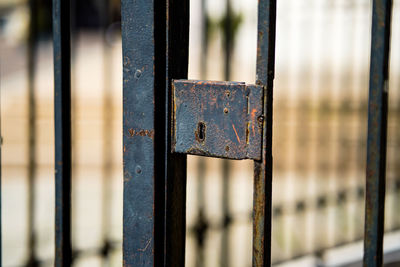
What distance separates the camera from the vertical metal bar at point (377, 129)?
2.85 ft

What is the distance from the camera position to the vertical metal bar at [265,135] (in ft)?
3.01

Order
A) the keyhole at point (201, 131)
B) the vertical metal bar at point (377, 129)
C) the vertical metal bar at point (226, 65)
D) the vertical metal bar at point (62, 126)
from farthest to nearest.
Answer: the vertical metal bar at point (226, 65), the vertical metal bar at point (62, 126), the keyhole at point (201, 131), the vertical metal bar at point (377, 129)

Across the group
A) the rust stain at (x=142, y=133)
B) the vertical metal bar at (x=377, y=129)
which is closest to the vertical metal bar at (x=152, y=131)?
the rust stain at (x=142, y=133)

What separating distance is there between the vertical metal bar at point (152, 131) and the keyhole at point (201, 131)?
80 mm

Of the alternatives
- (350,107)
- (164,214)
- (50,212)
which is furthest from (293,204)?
(164,214)

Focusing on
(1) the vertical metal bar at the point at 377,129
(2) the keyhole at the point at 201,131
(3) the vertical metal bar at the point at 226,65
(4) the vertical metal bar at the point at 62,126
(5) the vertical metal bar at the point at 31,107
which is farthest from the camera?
(3) the vertical metal bar at the point at 226,65

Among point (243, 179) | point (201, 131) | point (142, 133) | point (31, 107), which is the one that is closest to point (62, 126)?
point (142, 133)

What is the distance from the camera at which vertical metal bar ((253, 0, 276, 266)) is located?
917 mm

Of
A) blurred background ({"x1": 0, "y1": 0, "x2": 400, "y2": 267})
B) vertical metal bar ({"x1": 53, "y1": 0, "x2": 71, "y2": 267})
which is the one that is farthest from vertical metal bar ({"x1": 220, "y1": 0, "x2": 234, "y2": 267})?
vertical metal bar ({"x1": 53, "y1": 0, "x2": 71, "y2": 267})

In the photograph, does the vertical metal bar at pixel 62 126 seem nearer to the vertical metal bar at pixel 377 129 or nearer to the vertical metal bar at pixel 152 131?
the vertical metal bar at pixel 152 131

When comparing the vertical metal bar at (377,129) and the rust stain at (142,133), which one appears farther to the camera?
the rust stain at (142,133)

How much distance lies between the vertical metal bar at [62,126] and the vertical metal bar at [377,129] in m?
0.64

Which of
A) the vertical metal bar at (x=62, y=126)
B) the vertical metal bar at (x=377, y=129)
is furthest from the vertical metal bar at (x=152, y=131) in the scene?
the vertical metal bar at (x=377, y=129)

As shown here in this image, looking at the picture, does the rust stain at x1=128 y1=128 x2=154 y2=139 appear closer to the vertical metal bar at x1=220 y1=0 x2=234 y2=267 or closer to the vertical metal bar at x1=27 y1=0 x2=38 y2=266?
the vertical metal bar at x1=27 y1=0 x2=38 y2=266
